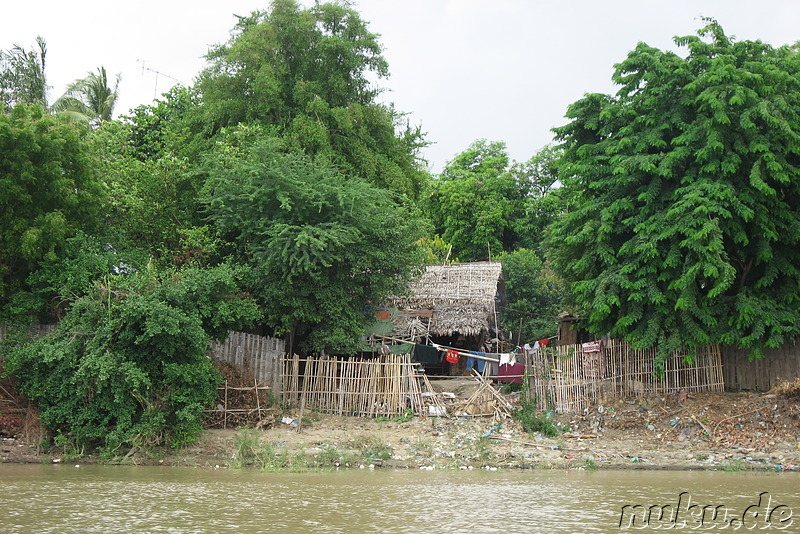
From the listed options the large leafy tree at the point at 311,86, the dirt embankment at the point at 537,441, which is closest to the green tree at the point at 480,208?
the large leafy tree at the point at 311,86

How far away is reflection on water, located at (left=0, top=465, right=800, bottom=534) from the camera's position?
8055mm

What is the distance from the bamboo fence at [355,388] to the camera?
16844mm

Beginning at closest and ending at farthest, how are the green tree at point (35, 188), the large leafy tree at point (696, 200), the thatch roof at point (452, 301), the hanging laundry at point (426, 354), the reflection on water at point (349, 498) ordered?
the reflection on water at point (349, 498) → the green tree at point (35, 188) → the large leafy tree at point (696, 200) → the hanging laundry at point (426, 354) → the thatch roof at point (452, 301)

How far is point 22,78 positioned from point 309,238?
16.4m

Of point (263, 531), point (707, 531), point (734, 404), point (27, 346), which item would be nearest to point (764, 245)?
point (734, 404)

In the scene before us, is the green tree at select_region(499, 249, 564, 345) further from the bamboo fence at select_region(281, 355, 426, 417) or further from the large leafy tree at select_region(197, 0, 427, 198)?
the bamboo fence at select_region(281, 355, 426, 417)

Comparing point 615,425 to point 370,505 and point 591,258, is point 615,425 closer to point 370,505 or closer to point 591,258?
point 591,258

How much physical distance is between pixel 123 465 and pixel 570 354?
9476 millimetres

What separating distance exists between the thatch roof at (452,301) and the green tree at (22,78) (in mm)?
14263

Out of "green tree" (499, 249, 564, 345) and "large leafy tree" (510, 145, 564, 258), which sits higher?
"large leafy tree" (510, 145, 564, 258)

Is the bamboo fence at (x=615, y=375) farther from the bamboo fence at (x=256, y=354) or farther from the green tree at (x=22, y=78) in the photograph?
the green tree at (x=22, y=78)

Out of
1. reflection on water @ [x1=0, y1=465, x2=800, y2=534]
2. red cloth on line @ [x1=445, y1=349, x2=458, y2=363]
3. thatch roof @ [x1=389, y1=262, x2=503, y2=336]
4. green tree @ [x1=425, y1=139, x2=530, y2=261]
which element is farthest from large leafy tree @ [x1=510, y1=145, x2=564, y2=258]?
reflection on water @ [x1=0, y1=465, x2=800, y2=534]

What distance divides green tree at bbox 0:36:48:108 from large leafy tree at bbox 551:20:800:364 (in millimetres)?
19136

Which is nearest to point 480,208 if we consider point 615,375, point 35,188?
point 615,375
